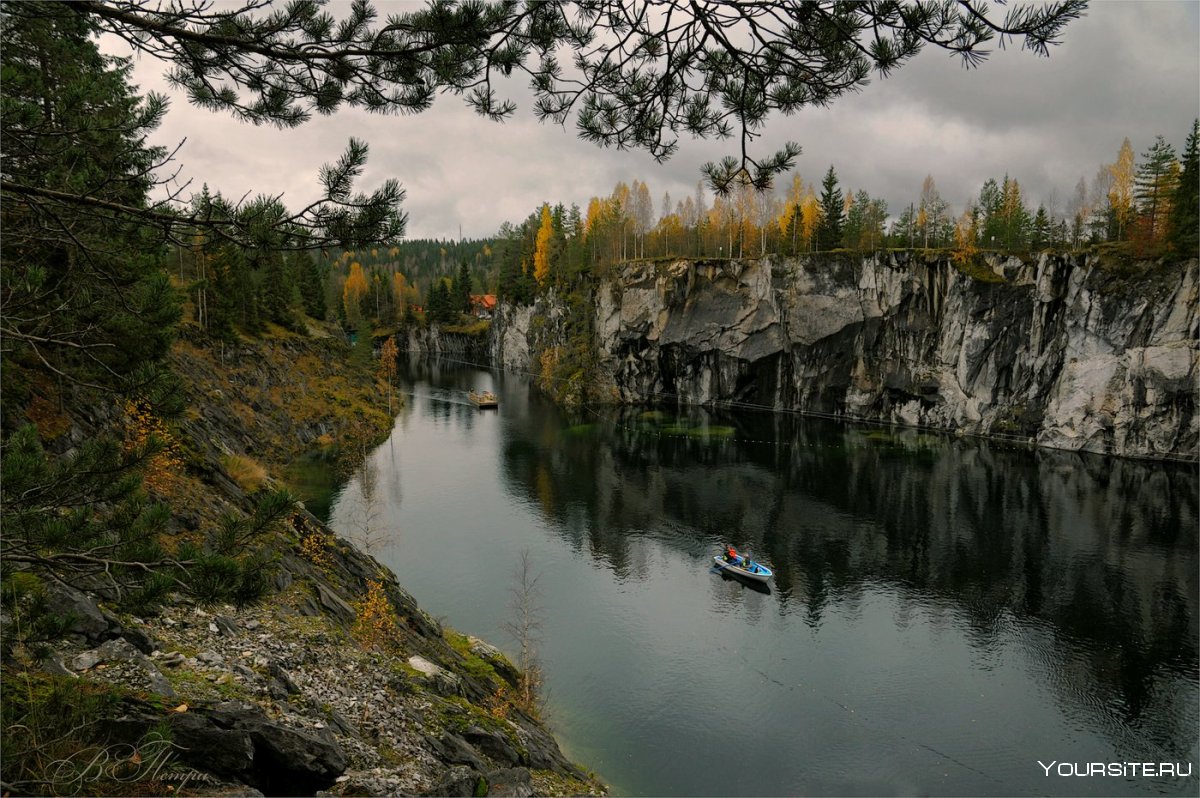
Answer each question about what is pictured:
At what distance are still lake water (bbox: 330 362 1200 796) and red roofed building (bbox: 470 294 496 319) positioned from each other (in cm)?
9576

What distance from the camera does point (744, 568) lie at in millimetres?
30016

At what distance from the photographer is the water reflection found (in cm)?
2450

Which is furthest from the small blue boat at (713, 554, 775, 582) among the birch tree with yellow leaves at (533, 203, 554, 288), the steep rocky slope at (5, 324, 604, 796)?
the birch tree with yellow leaves at (533, 203, 554, 288)

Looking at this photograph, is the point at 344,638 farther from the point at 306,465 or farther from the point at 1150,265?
the point at 1150,265

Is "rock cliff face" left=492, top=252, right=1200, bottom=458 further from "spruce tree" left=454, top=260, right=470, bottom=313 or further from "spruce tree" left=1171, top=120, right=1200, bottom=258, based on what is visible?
"spruce tree" left=454, top=260, right=470, bottom=313

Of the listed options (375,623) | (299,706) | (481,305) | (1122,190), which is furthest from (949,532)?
(481,305)

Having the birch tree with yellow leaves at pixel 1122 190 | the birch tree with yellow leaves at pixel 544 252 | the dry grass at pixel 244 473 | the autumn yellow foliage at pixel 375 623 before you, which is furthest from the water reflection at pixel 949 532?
the birch tree with yellow leaves at pixel 544 252

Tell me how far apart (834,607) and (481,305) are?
128956 millimetres

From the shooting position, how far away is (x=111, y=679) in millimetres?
7707

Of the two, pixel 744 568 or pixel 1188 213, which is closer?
pixel 744 568

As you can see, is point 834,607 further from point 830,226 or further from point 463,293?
point 463,293

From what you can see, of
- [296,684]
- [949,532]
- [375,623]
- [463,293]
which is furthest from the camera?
[463,293]

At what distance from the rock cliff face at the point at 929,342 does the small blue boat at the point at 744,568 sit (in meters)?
42.6

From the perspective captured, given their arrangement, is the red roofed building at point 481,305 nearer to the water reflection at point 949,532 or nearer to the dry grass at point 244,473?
the water reflection at point 949,532
